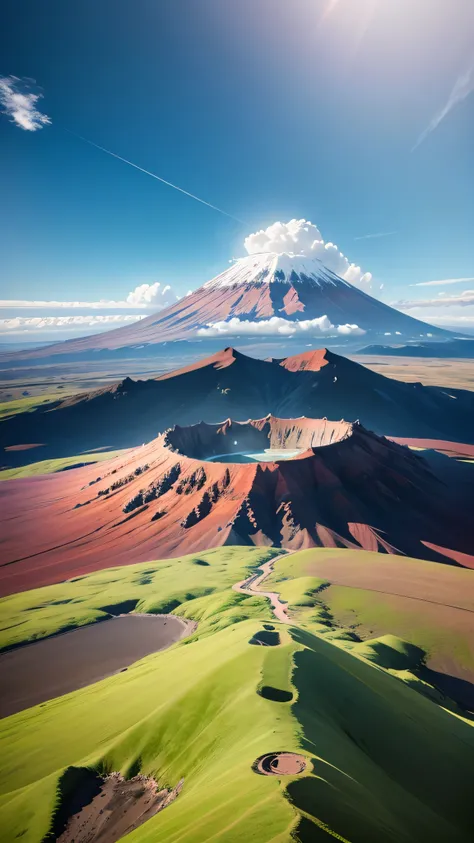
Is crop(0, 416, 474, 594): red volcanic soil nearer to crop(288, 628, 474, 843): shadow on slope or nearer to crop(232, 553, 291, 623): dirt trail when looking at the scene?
crop(232, 553, 291, 623): dirt trail

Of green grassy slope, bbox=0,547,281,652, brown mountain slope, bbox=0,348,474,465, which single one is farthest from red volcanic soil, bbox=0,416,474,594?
brown mountain slope, bbox=0,348,474,465

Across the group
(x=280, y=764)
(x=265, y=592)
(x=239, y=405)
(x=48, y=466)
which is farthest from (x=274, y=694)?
(x=239, y=405)

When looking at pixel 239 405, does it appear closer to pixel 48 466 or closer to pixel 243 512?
pixel 48 466

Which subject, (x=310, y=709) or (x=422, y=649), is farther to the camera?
(x=422, y=649)

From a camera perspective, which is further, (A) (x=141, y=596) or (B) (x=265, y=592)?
(A) (x=141, y=596)

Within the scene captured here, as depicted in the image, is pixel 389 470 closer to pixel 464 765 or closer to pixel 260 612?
pixel 260 612

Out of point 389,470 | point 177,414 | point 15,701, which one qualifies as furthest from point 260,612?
point 177,414
